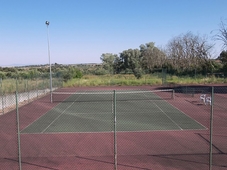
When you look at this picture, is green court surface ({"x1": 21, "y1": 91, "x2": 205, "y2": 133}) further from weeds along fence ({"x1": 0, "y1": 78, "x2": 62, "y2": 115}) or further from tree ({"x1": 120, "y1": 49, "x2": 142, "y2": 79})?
tree ({"x1": 120, "y1": 49, "x2": 142, "y2": 79})

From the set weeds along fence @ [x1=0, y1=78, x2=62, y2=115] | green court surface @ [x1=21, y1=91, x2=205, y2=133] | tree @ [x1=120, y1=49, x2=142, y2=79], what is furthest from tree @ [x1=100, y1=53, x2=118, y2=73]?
green court surface @ [x1=21, y1=91, x2=205, y2=133]

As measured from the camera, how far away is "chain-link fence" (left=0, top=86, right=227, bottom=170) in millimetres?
8641

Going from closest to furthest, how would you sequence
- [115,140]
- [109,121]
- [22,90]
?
[115,140]
[109,121]
[22,90]

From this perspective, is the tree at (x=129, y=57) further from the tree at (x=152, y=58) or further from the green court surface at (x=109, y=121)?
the green court surface at (x=109, y=121)

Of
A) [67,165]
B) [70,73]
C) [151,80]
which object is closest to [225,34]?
[151,80]

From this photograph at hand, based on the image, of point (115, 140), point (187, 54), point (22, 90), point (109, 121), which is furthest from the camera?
point (187, 54)

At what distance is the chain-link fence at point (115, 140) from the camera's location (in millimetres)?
8641

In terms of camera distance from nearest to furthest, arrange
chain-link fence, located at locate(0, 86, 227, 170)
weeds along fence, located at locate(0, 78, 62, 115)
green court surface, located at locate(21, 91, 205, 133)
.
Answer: chain-link fence, located at locate(0, 86, 227, 170)
green court surface, located at locate(21, 91, 205, 133)
weeds along fence, located at locate(0, 78, 62, 115)

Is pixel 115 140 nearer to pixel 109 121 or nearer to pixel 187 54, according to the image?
pixel 109 121

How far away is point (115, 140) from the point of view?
25.8 feet

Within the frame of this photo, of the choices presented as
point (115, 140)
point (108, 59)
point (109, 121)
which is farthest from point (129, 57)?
point (115, 140)

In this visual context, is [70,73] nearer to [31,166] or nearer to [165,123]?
[165,123]

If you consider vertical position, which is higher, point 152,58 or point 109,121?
point 152,58

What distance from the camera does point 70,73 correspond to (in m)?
49.1
